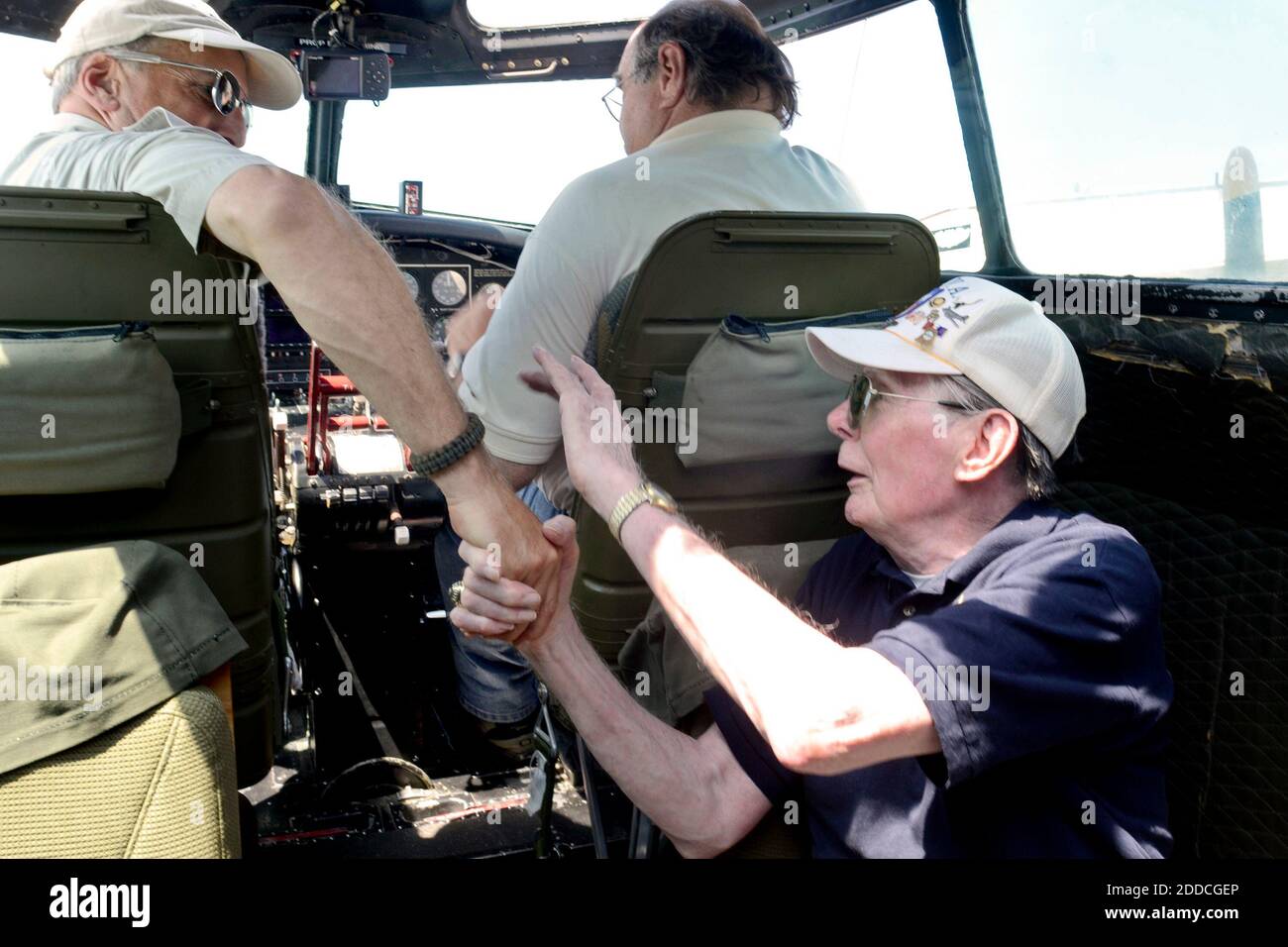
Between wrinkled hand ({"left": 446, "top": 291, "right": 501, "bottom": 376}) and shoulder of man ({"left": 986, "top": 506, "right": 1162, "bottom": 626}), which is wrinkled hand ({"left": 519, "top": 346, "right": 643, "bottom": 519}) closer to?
shoulder of man ({"left": 986, "top": 506, "right": 1162, "bottom": 626})

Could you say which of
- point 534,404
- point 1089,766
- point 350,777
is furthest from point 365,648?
point 1089,766

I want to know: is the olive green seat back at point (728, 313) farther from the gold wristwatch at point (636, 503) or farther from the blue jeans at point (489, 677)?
the blue jeans at point (489, 677)

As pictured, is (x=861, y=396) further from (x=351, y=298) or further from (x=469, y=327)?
(x=469, y=327)

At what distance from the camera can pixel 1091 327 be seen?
2021 mm

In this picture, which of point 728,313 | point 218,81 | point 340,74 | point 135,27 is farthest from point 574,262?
point 340,74

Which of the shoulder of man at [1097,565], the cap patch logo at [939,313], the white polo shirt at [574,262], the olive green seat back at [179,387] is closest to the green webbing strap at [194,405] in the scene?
the olive green seat back at [179,387]

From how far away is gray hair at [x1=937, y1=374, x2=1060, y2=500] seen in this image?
1.36m

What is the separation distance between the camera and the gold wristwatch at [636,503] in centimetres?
127

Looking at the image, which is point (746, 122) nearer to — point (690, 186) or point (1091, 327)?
point (690, 186)

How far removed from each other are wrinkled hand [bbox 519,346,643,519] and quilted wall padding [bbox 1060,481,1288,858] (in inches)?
40.8

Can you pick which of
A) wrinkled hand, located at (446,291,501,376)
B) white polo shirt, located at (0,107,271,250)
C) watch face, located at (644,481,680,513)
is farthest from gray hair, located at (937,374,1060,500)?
wrinkled hand, located at (446,291,501,376)

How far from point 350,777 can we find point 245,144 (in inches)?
54.9

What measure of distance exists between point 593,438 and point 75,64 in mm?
1279

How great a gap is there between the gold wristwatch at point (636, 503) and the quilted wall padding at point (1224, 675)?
103cm
